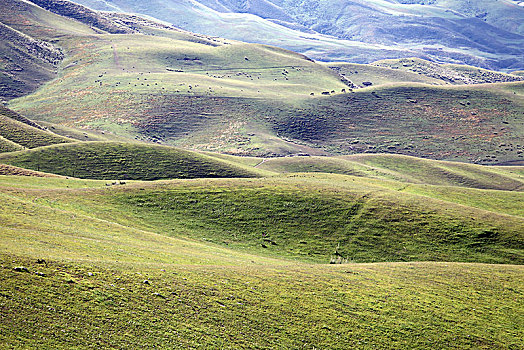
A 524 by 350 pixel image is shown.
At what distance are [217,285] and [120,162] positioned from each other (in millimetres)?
64683

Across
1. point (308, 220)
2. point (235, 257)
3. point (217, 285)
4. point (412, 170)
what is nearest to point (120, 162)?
point (308, 220)

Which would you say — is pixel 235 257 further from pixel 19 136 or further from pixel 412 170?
pixel 412 170

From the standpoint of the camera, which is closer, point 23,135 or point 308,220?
point 308,220

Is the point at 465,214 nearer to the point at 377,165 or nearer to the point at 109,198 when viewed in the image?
the point at 109,198

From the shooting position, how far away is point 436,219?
5150cm

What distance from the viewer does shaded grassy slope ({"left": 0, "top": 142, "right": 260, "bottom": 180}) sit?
79875 millimetres

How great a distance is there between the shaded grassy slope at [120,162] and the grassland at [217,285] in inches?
1142

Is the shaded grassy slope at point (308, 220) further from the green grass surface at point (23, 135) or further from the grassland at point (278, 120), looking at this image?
the grassland at point (278, 120)

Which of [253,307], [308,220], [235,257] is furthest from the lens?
[308,220]

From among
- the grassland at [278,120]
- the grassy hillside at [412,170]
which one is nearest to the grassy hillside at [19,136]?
the grassland at [278,120]

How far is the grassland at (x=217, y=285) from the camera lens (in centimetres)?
2006

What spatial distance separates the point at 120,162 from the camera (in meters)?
86.1

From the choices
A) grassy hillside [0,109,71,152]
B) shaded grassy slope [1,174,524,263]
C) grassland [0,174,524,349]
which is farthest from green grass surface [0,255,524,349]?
grassy hillside [0,109,71,152]

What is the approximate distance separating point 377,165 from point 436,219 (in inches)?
3335
